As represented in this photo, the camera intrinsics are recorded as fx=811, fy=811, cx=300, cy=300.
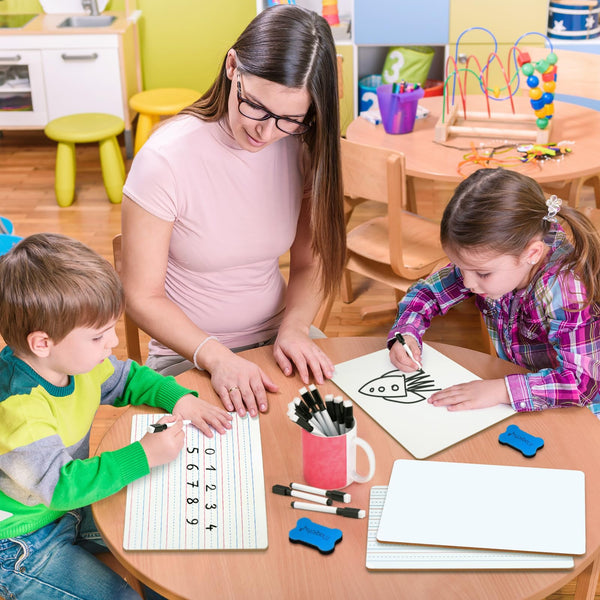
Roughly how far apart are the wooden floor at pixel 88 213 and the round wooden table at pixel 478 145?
0.56m

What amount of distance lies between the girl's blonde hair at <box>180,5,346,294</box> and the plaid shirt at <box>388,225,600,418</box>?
0.81 feet

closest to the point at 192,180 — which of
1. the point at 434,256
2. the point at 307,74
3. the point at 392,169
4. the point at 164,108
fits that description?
the point at 307,74

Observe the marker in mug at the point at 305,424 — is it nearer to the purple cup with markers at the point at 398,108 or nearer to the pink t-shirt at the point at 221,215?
the pink t-shirt at the point at 221,215

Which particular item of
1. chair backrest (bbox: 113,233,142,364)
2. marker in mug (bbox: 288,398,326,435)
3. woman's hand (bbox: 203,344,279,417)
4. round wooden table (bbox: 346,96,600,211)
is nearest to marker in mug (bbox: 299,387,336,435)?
marker in mug (bbox: 288,398,326,435)

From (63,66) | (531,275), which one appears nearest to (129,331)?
(531,275)

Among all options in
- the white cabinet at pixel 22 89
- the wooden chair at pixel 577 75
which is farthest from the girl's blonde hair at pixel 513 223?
the white cabinet at pixel 22 89

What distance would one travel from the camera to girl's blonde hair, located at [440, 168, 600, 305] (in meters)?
1.44

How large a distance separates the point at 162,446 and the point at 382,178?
1.34 metres

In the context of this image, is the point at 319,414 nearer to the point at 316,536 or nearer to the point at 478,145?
the point at 316,536

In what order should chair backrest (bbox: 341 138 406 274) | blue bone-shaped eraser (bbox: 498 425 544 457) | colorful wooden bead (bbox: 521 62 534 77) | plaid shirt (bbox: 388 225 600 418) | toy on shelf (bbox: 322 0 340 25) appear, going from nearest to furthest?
1. blue bone-shaped eraser (bbox: 498 425 544 457)
2. plaid shirt (bbox: 388 225 600 418)
3. chair backrest (bbox: 341 138 406 274)
4. colorful wooden bead (bbox: 521 62 534 77)
5. toy on shelf (bbox: 322 0 340 25)

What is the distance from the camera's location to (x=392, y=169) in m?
2.30

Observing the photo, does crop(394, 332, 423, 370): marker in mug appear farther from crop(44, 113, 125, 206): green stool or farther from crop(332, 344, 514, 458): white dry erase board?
crop(44, 113, 125, 206): green stool

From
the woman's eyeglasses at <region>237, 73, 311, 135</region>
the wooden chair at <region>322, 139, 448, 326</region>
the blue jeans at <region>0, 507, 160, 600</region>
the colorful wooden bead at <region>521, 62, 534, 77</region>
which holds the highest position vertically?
the woman's eyeglasses at <region>237, 73, 311, 135</region>

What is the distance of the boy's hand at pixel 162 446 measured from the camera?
48.3 inches
